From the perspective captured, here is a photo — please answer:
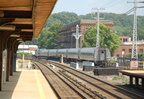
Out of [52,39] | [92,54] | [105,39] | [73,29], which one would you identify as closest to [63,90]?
[92,54]

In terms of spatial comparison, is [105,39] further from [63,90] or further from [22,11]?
[22,11]

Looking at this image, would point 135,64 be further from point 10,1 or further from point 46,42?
point 46,42

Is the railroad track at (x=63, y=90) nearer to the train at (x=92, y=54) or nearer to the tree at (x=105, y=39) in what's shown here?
the train at (x=92, y=54)

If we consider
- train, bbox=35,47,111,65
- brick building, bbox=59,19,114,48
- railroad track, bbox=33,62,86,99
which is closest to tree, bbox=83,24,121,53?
brick building, bbox=59,19,114,48

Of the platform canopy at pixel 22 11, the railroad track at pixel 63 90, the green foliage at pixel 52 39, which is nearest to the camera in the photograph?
the platform canopy at pixel 22 11

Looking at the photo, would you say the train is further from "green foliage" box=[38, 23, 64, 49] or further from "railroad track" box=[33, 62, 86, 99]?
"green foliage" box=[38, 23, 64, 49]

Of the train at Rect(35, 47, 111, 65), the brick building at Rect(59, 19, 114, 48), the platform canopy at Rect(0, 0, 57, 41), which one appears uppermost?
the brick building at Rect(59, 19, 114, 48)

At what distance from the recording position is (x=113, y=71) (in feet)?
104

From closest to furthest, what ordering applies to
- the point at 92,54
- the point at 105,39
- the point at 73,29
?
the point at 92,54, the point at 105,39, the point at 73,29

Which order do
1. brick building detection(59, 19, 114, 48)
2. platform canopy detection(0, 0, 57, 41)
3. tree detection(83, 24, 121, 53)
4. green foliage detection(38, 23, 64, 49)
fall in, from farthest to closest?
green foliage detection(38, 23, 64, 49) < brick building detection(59, 19, 114, 48) < tree detection(83, 24, 121, 53) < platform canopy detection(0, 0, 57, 41)

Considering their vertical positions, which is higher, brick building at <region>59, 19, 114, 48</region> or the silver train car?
brick building at <region>59, 19, 114, 48</region>

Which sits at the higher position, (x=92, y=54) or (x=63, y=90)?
(x=92, y=54)

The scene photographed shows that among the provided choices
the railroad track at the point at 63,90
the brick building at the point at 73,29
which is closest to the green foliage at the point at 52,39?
the brick building at the point at 73,29

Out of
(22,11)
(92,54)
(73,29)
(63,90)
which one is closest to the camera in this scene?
(22,11)
